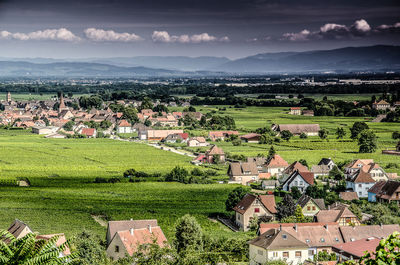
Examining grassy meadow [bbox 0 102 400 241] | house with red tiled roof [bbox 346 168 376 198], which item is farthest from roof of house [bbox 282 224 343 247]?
house with red tiled roof [bbox 346 168 376 198]

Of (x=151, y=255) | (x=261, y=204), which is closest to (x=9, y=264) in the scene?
(x=151, y=255)

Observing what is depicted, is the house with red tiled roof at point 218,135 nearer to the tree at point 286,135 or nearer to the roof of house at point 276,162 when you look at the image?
the tree at point 286,135

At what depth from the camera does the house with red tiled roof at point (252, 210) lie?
97.1 ft

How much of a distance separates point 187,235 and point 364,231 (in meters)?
8.09

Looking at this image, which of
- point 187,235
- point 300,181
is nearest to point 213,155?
point 300,181

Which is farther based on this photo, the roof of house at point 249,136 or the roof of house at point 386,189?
the roof of house at point 249,136

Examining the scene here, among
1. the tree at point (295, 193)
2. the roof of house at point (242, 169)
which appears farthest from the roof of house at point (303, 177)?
the roof of house at point (242, 169)

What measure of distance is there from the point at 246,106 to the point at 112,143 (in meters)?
51.4

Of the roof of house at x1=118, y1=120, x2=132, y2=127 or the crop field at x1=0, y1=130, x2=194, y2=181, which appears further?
the roof of house at x1=118, y1=120, x2=132, y2=127

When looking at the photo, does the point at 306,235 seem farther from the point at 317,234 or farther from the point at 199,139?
the point at 199,139

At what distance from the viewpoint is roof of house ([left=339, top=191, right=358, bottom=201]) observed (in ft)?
116

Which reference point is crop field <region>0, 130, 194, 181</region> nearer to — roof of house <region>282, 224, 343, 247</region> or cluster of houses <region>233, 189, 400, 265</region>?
cluster of houses <region>233, 189, 400, 265</region>

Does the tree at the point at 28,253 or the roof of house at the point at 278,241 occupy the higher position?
the tree at the point at 28,253

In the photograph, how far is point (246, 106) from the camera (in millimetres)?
114750
